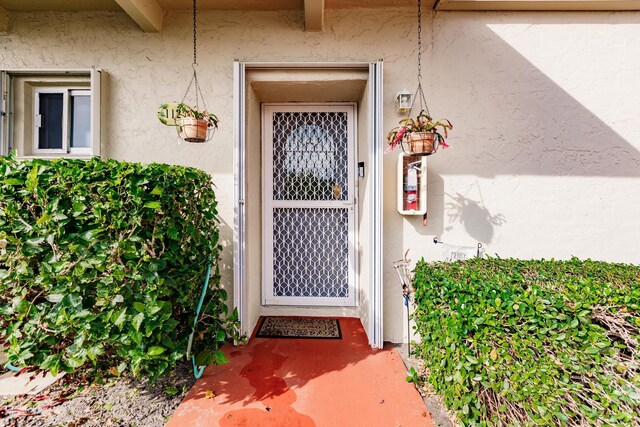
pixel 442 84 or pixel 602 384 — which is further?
pixel 442 84

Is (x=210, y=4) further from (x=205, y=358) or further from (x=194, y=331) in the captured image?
(x=205, y=358)

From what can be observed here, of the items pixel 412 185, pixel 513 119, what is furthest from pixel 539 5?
pixel 412 185

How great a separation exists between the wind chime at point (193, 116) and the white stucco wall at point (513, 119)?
332 millimetres

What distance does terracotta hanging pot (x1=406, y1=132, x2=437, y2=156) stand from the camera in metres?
2.19

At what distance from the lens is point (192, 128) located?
2.26 meters

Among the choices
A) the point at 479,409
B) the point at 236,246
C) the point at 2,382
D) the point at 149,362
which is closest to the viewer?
the point at 479,409

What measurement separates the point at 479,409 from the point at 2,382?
3316 millimetres

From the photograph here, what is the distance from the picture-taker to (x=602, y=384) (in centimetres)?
135

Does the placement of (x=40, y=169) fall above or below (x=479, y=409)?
above

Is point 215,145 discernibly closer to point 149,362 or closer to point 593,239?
point 149,362

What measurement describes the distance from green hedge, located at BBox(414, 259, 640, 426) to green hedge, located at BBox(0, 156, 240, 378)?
1.83m

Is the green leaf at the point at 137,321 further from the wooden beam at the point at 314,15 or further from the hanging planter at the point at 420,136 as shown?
the wooden beam at the point at 314,15

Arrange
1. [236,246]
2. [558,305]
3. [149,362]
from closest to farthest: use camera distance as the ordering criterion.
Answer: [558,305], [149,362], [236,246]

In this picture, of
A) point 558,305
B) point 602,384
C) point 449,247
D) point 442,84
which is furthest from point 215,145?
point 602,384
